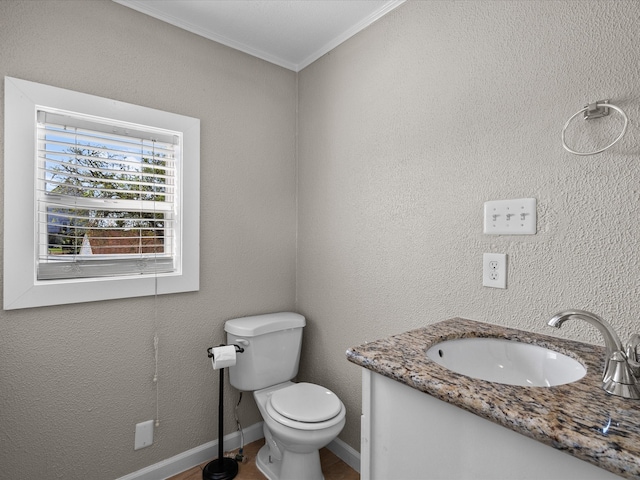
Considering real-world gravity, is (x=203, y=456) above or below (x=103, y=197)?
below

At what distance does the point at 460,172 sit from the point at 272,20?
128 centimetres

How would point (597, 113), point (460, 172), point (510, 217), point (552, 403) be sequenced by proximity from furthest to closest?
point (460, 172), point (510, 217), point (597, 113), point (552, 403)

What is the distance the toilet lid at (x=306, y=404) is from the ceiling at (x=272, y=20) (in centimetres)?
195

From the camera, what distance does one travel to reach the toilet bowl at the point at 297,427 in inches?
61.0

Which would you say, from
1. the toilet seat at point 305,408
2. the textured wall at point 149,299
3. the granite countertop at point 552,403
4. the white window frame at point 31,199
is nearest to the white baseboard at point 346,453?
the toilet seat at point 305,408

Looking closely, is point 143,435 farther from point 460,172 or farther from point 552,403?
point 460,172

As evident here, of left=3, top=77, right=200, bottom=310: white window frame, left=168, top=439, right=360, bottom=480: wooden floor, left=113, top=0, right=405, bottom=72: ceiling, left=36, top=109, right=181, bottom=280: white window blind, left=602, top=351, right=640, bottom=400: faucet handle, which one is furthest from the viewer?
left=168, top=439, right=360, bottom=480: wooden floor

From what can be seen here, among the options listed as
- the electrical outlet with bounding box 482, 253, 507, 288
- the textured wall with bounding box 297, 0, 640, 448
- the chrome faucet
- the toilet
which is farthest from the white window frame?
the chrome faucet

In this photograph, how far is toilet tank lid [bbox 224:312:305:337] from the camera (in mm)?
1901

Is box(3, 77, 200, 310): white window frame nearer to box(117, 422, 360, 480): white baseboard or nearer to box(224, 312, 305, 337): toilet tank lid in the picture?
box(224, 312, 305, 337): toilet tank lid

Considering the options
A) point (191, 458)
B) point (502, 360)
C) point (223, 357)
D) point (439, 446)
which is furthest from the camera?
point (191, 458)

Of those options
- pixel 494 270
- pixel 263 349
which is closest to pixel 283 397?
pixel 263 349

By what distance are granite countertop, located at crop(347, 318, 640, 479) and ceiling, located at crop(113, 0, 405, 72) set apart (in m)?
1.65

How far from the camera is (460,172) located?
1445 millimetres
